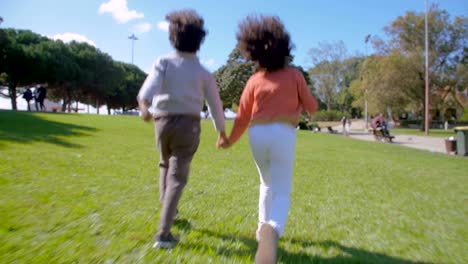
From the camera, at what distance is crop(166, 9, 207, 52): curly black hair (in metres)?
2.80

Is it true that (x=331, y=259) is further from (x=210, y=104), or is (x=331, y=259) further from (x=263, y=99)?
(x=210, y=104)

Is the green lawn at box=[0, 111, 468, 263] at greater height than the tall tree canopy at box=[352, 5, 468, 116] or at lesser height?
lesser

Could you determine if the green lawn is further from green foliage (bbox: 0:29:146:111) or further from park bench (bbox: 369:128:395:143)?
green foliage (bbox: 0:29:146:111)

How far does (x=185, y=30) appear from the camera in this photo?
280 centimetres

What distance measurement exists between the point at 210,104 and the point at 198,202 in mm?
1697

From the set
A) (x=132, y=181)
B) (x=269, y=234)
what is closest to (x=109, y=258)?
(x=269, y=234)

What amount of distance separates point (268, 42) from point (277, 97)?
1.53 feet

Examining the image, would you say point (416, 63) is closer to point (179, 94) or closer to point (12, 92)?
point (179, 94)

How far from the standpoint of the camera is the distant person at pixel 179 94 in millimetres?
2725

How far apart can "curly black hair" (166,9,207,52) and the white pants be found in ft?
3.03

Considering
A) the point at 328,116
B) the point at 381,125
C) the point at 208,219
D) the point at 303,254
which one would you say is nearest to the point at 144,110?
the point at 208,219

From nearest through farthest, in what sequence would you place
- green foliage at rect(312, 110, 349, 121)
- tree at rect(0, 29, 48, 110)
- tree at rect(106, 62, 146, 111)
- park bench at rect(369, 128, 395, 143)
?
1. park bench at rect(369, 128, 395, 143)
2. tree at rect(0, 29, 48, 110)
3. tree at rect(106, 62, 146, 111)
4. green foliage at rect(312, 110, 349, 121)

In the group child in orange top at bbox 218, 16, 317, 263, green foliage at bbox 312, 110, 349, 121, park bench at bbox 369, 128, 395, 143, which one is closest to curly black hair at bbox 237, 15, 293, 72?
child in orange top at bbox 218, 16, 317, 263

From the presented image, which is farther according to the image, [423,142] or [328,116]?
[328,116]
